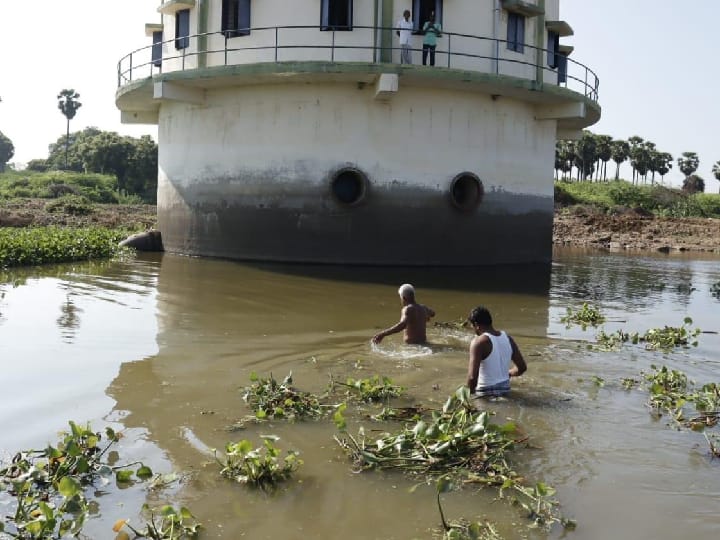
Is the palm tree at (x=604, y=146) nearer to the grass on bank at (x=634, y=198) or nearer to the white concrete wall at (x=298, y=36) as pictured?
the grass on bank at (x=634, y=198)

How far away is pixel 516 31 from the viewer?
71.6 feet

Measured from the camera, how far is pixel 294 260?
1961 centimetres

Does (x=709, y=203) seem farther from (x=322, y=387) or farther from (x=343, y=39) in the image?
(x=322, y=387)

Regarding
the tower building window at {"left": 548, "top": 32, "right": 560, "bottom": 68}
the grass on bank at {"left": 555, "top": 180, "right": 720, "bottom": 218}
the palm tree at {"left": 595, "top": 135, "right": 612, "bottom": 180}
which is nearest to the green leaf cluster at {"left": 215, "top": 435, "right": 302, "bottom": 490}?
the tower building window at {"left": 548, "top": 32, "right": 560, "bottom": 68}

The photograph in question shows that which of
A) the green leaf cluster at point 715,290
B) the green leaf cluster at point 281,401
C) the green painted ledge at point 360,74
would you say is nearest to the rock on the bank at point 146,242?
the green painted ledge at point 360,74

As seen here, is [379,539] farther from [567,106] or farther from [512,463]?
[567,106]

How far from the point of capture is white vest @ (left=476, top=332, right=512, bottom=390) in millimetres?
7383

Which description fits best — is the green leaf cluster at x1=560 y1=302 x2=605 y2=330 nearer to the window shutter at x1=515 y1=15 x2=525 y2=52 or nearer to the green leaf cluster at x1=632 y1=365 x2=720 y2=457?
the green leaf cluster at x1=632 y1=365 x2=720 y2=457

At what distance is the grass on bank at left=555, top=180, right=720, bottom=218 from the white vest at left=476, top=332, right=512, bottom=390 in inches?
1907

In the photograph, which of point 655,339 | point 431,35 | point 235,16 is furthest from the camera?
point 235,16

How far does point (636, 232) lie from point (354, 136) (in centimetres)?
2552

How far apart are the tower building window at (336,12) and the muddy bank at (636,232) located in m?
22.1

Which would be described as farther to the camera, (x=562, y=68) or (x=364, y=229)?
(x=562, y=68)

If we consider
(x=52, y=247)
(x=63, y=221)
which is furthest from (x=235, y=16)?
(x=63, y=221)
